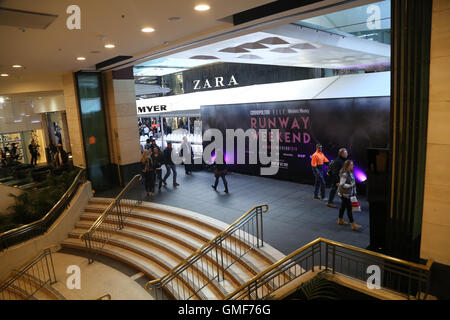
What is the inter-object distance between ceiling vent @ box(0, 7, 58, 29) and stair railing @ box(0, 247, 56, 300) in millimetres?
4949

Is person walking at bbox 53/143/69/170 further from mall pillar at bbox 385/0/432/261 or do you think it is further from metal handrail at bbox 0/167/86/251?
mall pillar at bbox 385/0/432/261

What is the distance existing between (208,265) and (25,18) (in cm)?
551

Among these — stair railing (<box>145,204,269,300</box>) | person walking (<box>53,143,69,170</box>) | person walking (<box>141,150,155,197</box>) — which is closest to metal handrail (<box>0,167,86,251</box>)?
person walking (<box>141,150,155,197</box>)

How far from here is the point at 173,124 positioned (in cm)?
2858

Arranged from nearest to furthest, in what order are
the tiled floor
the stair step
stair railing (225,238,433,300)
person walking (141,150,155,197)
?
1. stair railing (225,238,433,300)
2. the tiled floor
3. the stair step
4. person walking (141,150,155,197)

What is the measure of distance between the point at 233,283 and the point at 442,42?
5.09 m

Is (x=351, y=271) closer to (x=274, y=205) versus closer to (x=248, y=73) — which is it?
(x=274, y=205)

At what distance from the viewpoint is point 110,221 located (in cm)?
979

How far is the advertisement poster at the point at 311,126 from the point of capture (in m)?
8.95

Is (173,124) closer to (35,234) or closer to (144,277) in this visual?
(35,234)

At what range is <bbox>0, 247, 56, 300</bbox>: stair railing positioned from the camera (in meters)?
7.48

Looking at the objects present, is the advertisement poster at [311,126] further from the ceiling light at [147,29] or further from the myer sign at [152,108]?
Answer: the ceiling light at [147,29]

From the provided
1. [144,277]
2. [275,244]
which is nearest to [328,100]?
[275,244]

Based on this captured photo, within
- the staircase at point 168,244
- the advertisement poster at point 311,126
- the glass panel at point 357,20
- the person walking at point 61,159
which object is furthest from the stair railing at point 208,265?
the person walking at point 61,159
